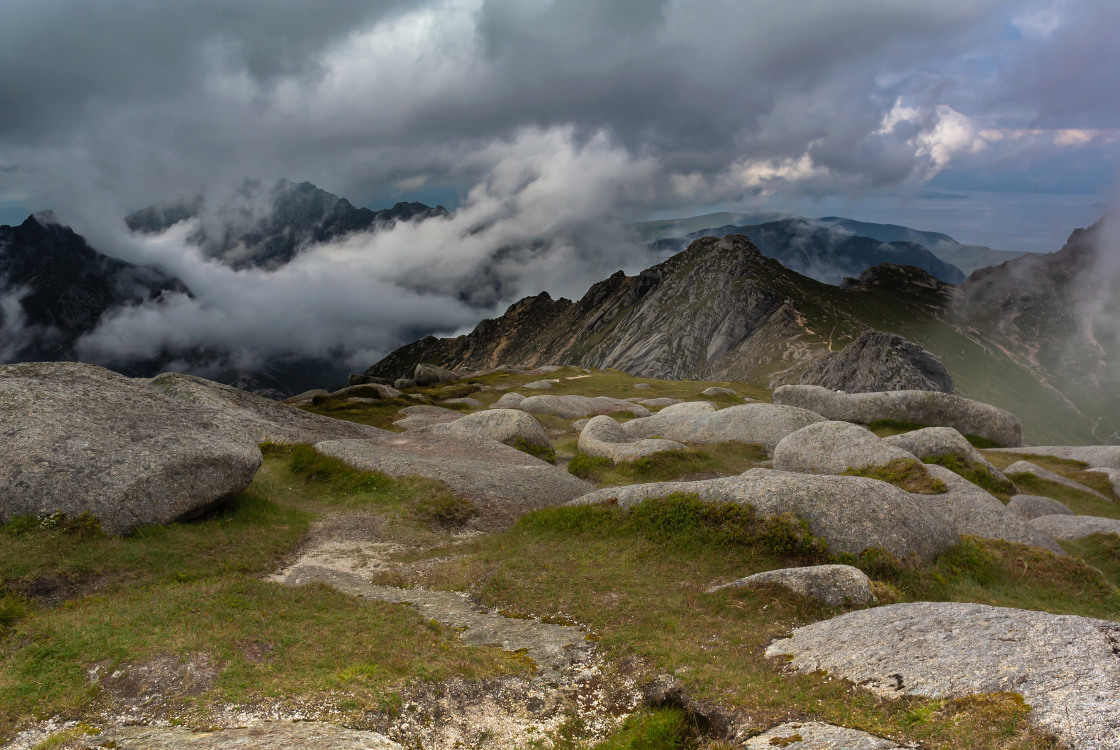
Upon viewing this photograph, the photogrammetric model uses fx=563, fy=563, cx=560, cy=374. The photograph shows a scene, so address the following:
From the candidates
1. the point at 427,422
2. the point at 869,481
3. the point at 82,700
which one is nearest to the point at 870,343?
the point at 427,422

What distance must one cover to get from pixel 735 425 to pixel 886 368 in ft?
430

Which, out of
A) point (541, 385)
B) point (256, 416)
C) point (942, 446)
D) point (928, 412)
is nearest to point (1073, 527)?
point (942, 446)

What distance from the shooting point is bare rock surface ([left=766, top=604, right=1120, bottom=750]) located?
881cm

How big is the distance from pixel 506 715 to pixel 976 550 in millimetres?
20952

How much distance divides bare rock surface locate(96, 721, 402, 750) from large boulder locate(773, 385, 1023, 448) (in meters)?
68.0

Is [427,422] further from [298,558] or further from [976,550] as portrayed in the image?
[976,550]

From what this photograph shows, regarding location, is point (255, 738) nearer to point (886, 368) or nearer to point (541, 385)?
point (541, 385)

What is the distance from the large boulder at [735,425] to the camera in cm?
4975

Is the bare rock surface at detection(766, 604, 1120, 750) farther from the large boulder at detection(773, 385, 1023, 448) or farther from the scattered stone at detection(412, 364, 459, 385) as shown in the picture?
the scattered stone at detection(412, 364, 459, 385)

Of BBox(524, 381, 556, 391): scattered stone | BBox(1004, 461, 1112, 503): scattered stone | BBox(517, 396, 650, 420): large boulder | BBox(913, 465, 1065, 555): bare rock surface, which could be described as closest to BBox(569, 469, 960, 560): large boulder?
BBox(913, 465, 1065, 555): bare rock surface

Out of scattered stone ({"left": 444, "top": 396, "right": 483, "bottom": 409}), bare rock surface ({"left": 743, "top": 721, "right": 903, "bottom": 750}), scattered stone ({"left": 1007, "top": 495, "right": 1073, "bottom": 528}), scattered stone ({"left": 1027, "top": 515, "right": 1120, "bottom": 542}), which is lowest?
scattered stone ({"left": 1007, "top": 495, "right": 1073, "bottom": 528})

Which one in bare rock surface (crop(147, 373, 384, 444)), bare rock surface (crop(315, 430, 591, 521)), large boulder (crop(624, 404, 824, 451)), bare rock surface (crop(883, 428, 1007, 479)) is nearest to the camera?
bare rock surface (crop(315, 430, 591, 521))

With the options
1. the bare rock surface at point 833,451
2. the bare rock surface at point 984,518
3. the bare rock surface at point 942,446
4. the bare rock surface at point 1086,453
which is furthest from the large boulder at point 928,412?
the bare rock surface at point 984,518

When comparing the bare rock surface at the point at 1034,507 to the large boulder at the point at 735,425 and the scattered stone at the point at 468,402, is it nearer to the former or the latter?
the large boulder at the point at 735,425
